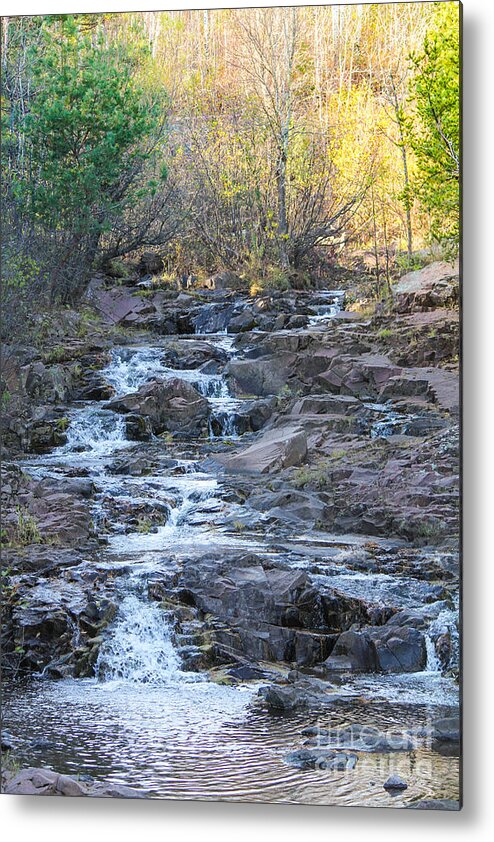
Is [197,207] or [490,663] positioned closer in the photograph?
[490,663]

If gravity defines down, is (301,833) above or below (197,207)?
below

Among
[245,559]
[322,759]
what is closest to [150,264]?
[245,559]

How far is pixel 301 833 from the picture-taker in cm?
471

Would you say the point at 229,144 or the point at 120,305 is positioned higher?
the point at 229,144

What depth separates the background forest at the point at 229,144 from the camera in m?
4.78

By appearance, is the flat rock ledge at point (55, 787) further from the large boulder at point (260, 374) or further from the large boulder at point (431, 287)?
the large boulder at point (431, 287)

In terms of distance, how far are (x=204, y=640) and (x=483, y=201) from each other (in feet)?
7.08

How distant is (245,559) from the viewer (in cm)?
488

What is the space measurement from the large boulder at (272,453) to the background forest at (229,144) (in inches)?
25.7

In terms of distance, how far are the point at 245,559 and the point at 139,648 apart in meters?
0.59

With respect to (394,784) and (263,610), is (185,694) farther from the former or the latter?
(394,784)

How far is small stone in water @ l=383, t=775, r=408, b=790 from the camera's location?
4.59 m

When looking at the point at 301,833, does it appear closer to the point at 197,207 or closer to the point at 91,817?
the point at 91,817

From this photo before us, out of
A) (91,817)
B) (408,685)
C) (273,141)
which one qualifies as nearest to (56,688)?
(91,817)
